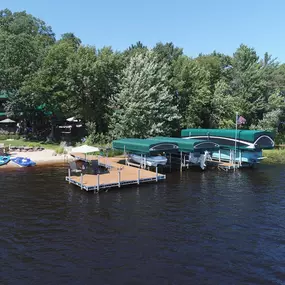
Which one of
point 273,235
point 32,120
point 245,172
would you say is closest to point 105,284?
point 273,235

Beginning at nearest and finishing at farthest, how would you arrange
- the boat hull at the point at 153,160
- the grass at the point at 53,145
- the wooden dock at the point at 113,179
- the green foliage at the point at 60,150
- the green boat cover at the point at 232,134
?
1. the wooden dock at the point at 113,179
2. the boat hull at the point at 153,160
3. the green boat cover at the point at 232,134
4. the grass at the point at 53,145
5. the green foliage at the point at 60,150

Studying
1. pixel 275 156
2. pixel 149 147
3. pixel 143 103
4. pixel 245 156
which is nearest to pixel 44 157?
pixel 143 103

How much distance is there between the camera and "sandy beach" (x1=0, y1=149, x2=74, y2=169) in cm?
4305

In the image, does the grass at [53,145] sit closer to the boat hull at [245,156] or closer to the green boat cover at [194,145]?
the green boat cover at [194,145]

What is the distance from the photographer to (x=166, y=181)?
1319 inches

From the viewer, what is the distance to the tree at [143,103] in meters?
49.2

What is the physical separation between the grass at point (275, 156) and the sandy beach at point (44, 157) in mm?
29553

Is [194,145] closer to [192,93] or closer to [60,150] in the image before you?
[192,93]

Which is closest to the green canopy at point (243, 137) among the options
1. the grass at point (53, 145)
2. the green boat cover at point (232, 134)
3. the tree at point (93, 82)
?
the green boat cover at point (232, 134)

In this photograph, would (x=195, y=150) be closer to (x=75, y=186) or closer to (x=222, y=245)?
(x=75, y=186)

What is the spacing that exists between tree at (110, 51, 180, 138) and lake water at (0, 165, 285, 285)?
61.9ft

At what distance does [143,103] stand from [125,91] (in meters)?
3.77

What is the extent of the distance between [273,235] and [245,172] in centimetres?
1966

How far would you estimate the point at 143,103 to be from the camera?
49.0m
